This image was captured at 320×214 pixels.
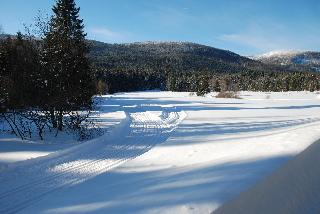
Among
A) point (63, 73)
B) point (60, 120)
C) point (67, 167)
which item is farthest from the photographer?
point (60, 120)

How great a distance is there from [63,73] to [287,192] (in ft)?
36.2

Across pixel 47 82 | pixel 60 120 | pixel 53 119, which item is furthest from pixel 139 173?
pixel 53 119

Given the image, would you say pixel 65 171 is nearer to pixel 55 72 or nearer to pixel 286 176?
pixel 286 176

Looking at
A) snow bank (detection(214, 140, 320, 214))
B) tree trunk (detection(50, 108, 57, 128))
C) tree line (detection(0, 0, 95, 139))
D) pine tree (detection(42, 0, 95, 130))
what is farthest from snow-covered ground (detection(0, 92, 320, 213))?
tree trunk (detection(50, 108, 57, 128))

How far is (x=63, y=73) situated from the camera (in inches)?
628

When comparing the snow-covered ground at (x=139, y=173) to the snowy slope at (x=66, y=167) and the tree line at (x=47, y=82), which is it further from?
the tree line at (x=47, y=82)

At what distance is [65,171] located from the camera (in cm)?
1001

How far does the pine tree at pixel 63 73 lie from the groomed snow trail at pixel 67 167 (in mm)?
2226

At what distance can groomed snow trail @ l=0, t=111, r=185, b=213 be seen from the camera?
7992 millimetres

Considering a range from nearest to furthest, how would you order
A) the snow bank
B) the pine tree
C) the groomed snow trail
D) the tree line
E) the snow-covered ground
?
the snow bank
the snow-covered ground
the groomed snow trail
the tree line
the pine tree

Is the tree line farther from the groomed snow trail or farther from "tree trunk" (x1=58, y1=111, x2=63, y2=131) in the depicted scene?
the groomed snow trail

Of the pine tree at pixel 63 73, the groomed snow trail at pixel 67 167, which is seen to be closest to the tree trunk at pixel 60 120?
the pine tree at pixel 63 73

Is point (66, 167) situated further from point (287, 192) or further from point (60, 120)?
point (60, 120)

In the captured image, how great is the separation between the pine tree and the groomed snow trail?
7.30ft
